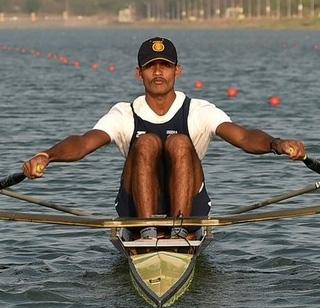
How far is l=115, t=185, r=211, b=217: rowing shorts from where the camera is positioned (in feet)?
42.7

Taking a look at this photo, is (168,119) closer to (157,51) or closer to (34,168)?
(157,51)

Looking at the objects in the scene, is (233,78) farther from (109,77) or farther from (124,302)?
(124,302)

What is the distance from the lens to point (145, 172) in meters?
12.7

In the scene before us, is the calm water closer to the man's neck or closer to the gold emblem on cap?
the man's neck

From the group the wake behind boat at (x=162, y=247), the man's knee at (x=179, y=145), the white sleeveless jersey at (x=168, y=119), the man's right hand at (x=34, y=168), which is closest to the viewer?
the wake behind boat at (x=162, y=247)

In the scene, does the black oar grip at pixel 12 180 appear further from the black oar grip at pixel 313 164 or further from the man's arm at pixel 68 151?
the black oar grip at pixel 313 164

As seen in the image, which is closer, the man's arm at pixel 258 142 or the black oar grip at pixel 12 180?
the man's arm at pixel 258 142

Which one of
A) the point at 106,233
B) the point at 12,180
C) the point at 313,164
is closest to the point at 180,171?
the point at 313,164

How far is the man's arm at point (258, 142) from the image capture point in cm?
1191

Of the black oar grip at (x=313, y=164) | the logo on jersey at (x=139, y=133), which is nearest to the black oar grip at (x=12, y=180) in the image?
the logo on jersey at (x=139, y=133)

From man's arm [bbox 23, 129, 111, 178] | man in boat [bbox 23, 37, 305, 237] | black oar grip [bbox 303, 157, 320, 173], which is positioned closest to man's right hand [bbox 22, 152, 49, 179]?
man's arm [bbox 23, 129, 111, 178]

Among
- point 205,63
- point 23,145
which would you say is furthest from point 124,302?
point 205,63

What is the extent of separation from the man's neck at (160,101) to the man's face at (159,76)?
0.06 meters

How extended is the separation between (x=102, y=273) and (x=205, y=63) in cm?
6008
